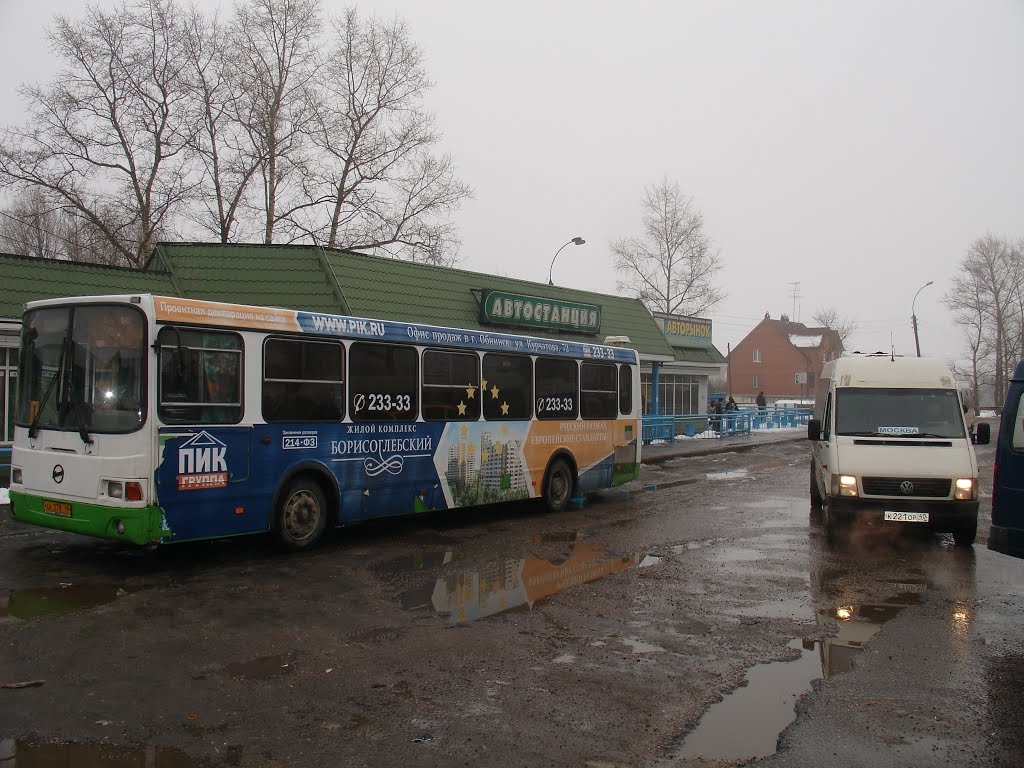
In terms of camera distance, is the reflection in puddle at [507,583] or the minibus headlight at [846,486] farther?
the minibus headlight at [846,486]

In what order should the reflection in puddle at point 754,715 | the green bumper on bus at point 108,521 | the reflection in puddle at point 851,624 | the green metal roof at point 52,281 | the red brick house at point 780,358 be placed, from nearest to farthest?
the reflection in puddle at point 754,715 → the reflection in puddle at point 851,624 → the green bumper on bus at point 108,521 → the green metal roof at point 52,281 → the red brick house at point 780,358

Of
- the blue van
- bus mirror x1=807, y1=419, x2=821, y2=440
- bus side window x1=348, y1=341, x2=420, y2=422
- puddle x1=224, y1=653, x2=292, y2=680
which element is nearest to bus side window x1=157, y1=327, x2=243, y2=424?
bus side window x1=348, y1=341, x2=420, y2=422

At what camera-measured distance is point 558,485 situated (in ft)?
46.6

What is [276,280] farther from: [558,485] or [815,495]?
[815,495]

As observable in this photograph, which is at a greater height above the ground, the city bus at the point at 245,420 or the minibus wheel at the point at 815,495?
the city bus at the point at 245,420

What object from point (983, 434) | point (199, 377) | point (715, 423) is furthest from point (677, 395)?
point (199, 377)

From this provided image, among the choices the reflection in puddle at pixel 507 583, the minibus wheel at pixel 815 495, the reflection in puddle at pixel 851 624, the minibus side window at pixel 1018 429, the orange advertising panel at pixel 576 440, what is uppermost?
the minibus side window at pixel 1018 429

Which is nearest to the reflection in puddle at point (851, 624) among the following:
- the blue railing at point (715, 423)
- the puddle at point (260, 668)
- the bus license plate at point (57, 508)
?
the puddle at point (260, 668)

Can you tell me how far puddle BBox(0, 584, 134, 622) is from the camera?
7090 mm

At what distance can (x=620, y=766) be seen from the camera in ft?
14.4

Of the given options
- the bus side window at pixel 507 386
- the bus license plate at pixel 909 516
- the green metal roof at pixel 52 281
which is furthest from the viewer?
the green metal roof at pixel 52 281

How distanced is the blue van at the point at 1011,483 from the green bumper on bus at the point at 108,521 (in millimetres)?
7957

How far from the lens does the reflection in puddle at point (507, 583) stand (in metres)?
7.74

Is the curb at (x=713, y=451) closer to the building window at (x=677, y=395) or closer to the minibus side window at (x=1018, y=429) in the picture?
the building window at (x=677, y=395)
